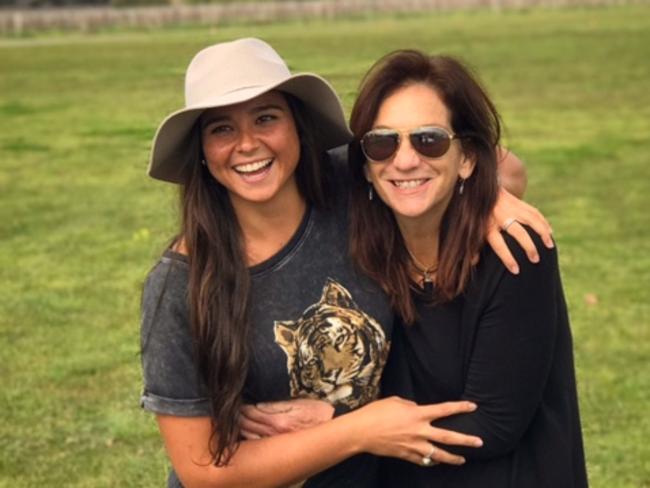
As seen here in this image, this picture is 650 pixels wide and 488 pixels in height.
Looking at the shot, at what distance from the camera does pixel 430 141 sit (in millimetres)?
2631

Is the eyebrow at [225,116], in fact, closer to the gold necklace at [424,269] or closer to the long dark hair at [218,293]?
the long dark hair at [218,293]

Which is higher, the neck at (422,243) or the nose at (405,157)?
the nose at (405,157)

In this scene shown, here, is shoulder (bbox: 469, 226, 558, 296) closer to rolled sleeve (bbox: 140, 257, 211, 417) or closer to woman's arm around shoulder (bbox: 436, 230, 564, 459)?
woman's arm around shoulder (bbox: 436, 230, 564, 459)

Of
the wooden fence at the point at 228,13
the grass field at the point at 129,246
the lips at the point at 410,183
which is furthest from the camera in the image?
the wooden fence at the point at 228,13

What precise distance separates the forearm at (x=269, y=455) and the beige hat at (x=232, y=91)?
24.4 inches

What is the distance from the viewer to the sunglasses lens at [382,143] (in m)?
2.65

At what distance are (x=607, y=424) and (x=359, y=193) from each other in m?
2.88

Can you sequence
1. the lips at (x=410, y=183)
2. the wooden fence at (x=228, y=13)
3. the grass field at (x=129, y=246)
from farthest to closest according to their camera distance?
the wooden fence at (x=228, y=13)
the grass field at (x=129, y=246)
the lips at (x=410, y=183)

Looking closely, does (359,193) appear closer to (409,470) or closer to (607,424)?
(409,470)

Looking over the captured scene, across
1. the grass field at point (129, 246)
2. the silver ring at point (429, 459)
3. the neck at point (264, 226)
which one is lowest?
the grass field at point (129, 246)

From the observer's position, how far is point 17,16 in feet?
158

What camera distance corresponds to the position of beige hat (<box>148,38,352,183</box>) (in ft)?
8.52

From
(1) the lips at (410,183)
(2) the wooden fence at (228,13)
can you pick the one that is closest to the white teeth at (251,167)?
(1) the lips at (410,183)

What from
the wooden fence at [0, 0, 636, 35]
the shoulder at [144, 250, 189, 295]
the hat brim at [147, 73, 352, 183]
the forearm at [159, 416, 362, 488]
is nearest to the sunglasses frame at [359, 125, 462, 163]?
the hat brim at [147, 73, 352, 183]
